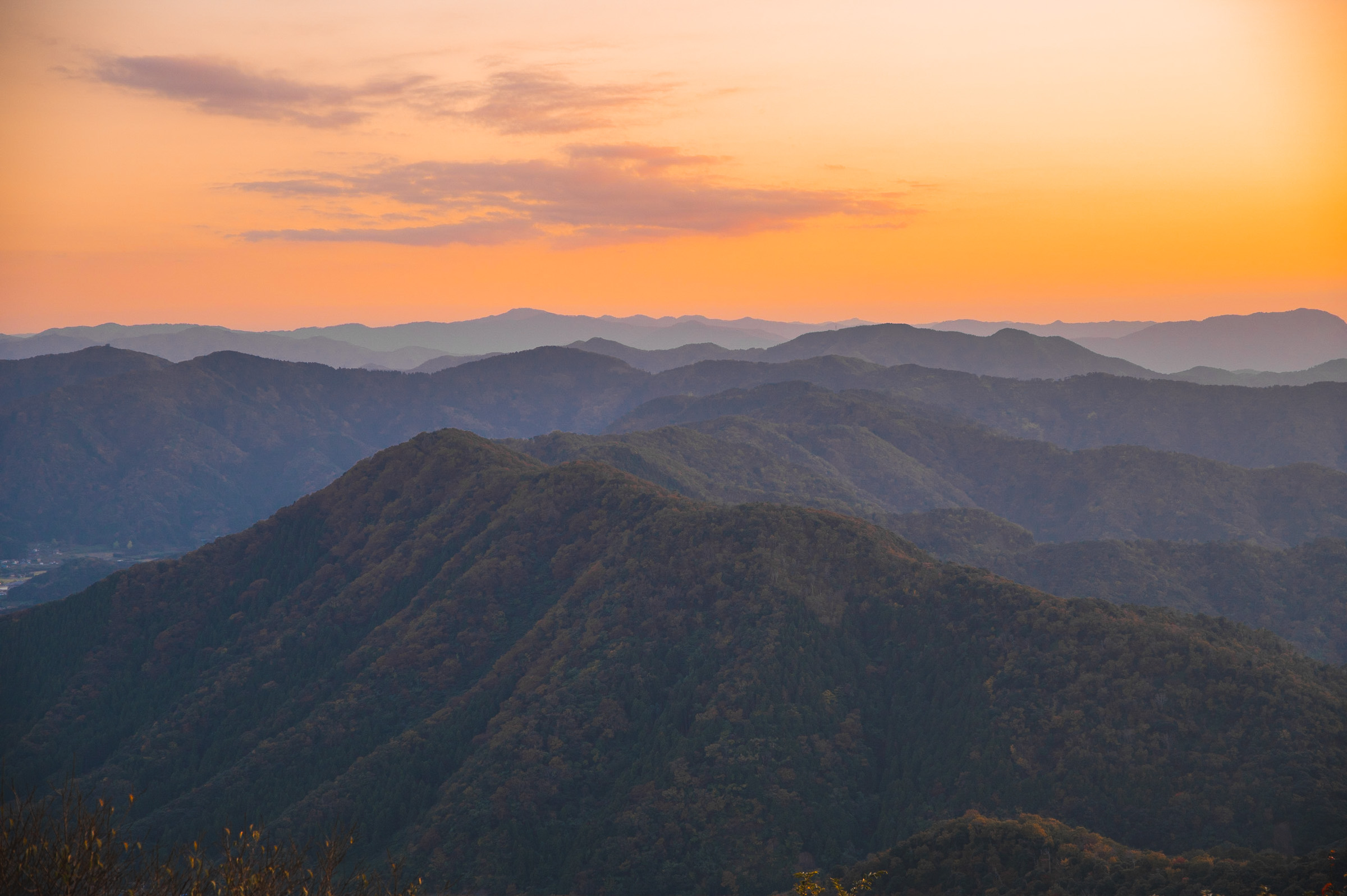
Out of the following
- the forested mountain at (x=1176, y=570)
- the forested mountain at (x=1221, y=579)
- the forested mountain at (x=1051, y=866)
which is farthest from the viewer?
the forested mountain at (x=1176, y=570)

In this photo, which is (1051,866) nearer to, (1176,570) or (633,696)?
(633,696)

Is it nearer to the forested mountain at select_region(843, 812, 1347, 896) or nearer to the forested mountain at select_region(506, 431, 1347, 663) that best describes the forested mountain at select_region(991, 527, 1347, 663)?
the forested mountain at select_region(506, 431, 1347, 663)

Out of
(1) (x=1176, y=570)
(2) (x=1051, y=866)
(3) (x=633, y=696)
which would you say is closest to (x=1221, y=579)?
(1) (x=1176, y=570)

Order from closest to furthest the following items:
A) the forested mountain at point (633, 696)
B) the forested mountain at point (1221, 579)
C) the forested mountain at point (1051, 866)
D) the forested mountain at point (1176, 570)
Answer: the forested mountain at point (1051, 866), the forested mountain at point (633, 696), the forested mountain at point (1221, 579), the forested mountain at point (1176, 570)

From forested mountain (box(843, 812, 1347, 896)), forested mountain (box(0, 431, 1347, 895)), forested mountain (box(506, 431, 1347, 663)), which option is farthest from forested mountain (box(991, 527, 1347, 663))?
forested mountain (box(843, 812, 1347, 896))

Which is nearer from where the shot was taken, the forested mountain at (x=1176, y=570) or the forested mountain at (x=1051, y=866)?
the forested mountain at (x=1051, y=866)

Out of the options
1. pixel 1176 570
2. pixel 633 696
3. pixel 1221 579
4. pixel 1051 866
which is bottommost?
pixel 1221 579

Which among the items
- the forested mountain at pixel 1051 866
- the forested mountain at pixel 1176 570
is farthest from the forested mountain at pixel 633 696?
the forested mountain at pixel 1176 570

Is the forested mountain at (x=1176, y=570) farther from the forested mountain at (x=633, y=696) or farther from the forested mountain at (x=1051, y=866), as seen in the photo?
the forested mountain at (x=1051, y=866)

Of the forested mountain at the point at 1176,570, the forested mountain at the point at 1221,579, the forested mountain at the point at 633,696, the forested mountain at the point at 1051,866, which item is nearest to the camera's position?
the forested mountain at the point at 1051,866
